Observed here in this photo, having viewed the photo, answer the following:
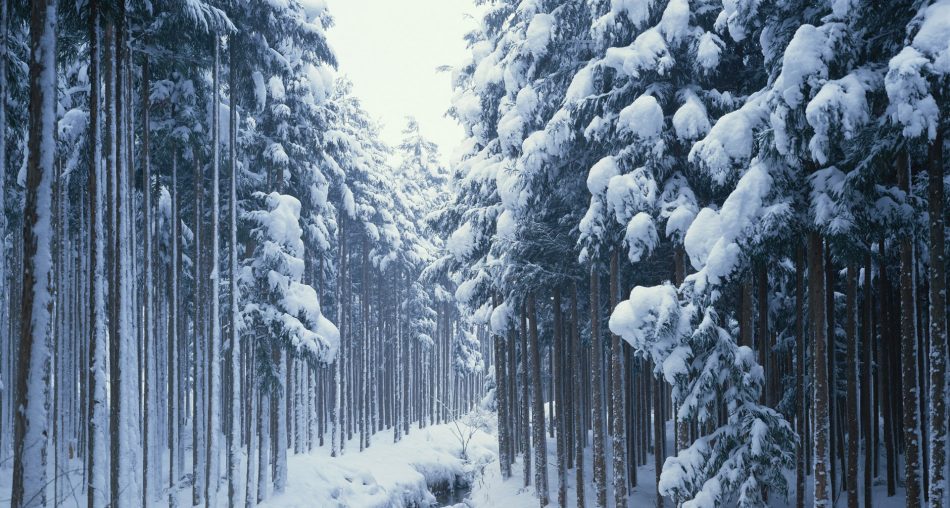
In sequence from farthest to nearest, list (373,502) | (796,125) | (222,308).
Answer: (373,502) < (222,308) < (796,125)

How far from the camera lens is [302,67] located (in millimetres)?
20016

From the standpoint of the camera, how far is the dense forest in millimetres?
8828

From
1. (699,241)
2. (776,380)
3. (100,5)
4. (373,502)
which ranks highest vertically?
(100,5)

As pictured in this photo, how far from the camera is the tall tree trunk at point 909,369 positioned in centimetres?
902

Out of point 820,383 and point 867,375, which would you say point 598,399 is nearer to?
point 820,383

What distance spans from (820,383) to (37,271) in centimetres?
1113

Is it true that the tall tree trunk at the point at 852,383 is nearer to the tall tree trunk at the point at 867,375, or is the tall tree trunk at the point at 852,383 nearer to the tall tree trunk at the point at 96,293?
the tall tree trunk at the point at 867,375

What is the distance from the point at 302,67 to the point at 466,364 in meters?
36.8

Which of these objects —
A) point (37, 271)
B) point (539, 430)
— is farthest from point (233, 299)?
point (539, 430)

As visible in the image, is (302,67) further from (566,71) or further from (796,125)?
(796,125)

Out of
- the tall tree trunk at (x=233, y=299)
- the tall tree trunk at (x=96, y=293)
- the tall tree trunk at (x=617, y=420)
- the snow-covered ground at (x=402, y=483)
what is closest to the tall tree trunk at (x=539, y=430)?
the snow-covered ground at (x=402, y=483)

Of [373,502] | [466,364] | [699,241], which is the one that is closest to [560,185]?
[699,241]

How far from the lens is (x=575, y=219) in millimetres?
16016

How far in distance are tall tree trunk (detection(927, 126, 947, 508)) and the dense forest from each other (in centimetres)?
3
